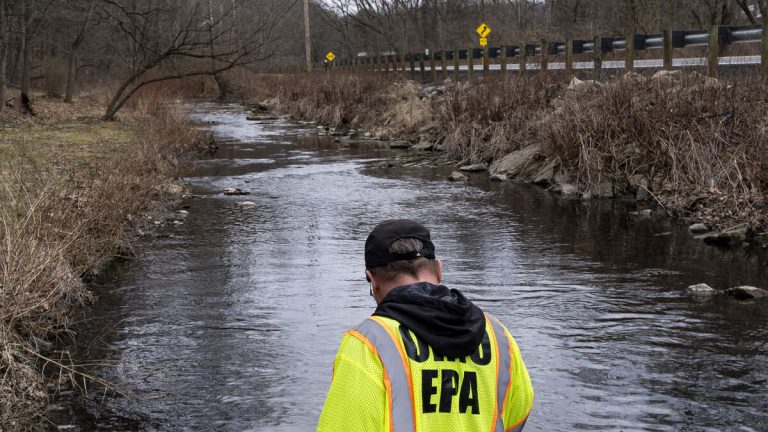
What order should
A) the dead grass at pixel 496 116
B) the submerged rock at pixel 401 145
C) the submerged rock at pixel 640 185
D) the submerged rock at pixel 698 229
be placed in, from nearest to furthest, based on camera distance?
the submerged rock at pixel 698 229, the submerged rock at pixel 640 185, the dead grass at pixel 496 116, the submerged rock at pixel 401 145

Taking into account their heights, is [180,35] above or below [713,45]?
above

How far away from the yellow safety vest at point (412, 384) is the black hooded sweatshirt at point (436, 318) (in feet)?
0.09

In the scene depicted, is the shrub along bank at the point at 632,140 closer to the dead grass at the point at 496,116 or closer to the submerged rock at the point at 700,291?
the dead grass at the point at 496,116

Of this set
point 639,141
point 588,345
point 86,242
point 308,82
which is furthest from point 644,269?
point 308,82

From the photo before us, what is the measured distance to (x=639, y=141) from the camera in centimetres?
1469

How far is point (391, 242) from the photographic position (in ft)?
8.86

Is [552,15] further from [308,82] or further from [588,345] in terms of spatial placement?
[588,345]

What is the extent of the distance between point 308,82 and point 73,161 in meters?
24.3

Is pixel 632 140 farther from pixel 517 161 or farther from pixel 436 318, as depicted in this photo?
pixel 436 318

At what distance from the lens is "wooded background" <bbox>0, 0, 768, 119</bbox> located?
1024 inches

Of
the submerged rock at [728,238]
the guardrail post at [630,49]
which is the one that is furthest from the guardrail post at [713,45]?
the submerged rock at [728,238]

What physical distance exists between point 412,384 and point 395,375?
0.23 feet

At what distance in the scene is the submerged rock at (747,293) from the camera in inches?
356

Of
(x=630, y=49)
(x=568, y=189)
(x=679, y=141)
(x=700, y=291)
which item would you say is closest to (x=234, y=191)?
(x=568, y=189)
